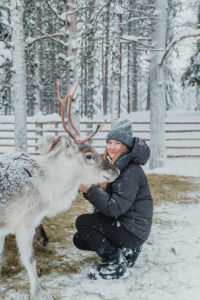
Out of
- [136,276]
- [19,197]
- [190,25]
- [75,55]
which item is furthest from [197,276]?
[190,25]

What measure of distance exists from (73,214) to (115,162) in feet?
7.31

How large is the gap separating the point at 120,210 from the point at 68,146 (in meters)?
0.77

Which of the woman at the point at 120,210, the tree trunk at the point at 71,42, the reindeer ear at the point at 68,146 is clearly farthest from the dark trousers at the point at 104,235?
the tree trunk at the point at 71,42

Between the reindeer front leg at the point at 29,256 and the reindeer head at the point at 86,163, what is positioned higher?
the reindeer head at the point at 86,163

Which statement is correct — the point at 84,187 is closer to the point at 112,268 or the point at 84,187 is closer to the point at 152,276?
the point at 112,268

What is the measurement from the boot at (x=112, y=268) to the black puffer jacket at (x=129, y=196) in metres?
0.29

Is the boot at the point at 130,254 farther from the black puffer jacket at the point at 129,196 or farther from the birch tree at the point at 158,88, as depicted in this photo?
the birch tree at the point at 158,88

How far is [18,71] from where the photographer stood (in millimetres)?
5965

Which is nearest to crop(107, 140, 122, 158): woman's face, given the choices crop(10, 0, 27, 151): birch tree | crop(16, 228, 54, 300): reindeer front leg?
crop(16, 228, 54, 300): reindeer front leg

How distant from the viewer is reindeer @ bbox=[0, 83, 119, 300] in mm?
2490

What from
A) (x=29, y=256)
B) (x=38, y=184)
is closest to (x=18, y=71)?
(x=38, y=184)

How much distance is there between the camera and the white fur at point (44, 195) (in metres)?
2.49

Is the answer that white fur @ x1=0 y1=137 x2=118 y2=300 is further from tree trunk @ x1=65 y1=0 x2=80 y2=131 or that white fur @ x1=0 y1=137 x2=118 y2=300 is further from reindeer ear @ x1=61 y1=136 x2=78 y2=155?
tree trunk @ x1=65 y1=0 x2=80 y2=131

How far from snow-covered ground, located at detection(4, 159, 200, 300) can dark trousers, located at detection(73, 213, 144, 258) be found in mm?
281
